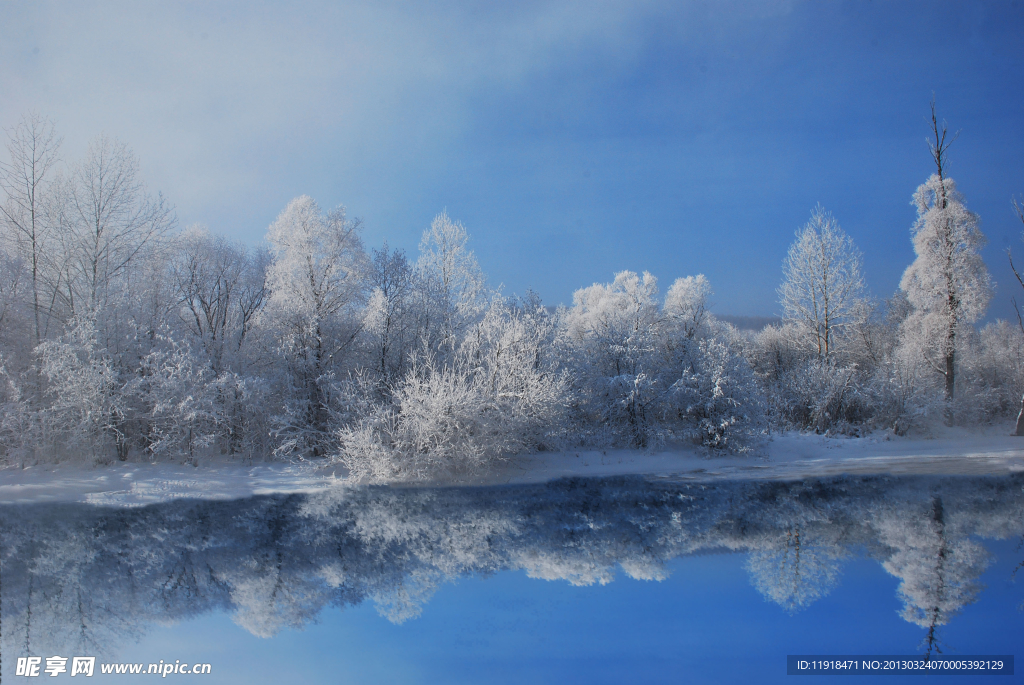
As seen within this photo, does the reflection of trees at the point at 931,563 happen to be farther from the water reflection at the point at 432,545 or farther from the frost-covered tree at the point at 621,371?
the frost-covered tree at the point at 621,371

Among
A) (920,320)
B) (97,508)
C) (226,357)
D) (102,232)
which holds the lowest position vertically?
(97,508)

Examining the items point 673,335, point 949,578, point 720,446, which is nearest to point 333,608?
point 949,578

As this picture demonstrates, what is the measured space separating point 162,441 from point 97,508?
3554mm

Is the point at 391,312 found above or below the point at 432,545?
above

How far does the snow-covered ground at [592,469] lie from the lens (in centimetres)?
1294

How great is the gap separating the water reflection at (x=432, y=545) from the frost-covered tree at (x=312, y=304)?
4292 millimetres

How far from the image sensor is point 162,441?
48.7 feet

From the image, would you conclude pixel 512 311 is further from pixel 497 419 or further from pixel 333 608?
pixel 333 608

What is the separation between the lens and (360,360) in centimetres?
1798

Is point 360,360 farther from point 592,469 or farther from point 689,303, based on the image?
point 689,303

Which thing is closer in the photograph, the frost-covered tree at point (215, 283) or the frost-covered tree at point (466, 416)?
the frost-covered tree at point (466, 416)

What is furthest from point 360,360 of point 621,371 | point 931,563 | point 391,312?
point 931,563

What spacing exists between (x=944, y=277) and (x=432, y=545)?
2294 centimetres

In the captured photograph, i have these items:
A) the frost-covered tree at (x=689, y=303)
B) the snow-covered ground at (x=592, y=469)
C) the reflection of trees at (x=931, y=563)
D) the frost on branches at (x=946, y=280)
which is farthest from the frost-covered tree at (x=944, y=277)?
the reflection of trees at (x=931, y=563)
